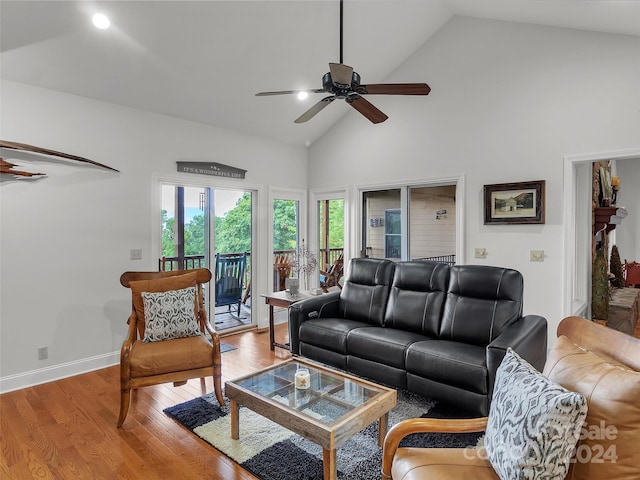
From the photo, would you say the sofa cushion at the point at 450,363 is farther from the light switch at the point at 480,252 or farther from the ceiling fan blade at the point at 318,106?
the ceiling fan blade at the point at 318,106

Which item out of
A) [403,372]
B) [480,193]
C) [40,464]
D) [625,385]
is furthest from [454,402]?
[40,464]

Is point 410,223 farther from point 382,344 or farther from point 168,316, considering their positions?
point 168,316

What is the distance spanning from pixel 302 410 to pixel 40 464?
1.67 meters

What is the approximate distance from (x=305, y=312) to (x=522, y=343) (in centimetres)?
196

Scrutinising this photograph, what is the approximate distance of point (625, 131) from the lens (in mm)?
3215

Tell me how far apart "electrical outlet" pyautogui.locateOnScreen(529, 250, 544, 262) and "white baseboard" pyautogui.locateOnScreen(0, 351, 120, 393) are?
4507mm

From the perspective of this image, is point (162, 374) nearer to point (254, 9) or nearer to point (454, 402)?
point (454, 402)

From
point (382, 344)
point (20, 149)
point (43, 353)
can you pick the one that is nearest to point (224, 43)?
point (20, 149)

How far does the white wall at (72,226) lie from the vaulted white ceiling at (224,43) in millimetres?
255

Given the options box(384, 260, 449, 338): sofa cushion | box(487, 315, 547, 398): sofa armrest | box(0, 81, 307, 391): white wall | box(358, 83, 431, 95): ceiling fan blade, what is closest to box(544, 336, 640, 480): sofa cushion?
box(487, 315, 547, 398): sofa armrest

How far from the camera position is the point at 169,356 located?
2762 millimetres

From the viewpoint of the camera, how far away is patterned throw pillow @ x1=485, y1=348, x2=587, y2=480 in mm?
1196

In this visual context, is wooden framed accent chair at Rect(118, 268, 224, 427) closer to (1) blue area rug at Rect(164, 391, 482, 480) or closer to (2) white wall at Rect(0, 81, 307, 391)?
(1) blue area rug at Rect(164, 391, 482, 480)

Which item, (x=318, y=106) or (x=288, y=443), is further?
(x=318, y=106)
